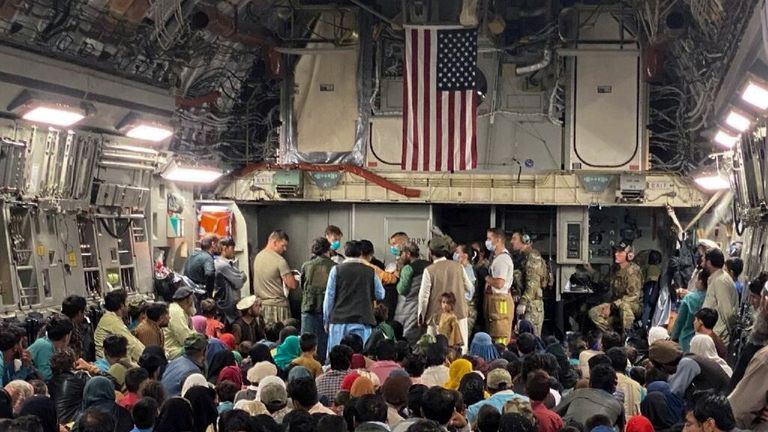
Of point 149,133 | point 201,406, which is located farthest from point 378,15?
point 201,406

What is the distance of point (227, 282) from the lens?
45.5ft

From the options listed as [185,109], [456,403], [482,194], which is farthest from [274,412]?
[482,194]

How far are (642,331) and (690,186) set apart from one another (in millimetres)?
2373

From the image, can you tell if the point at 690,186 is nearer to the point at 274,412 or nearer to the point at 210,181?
the point at 210,181

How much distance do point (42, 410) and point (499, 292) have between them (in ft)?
26.5

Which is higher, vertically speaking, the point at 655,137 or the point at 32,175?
the point at 655,137

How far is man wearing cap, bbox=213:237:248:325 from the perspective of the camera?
13820 millimetres

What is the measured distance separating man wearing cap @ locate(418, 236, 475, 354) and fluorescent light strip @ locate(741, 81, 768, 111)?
3833 millimetres

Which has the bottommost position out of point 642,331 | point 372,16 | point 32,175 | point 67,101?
point 642,331

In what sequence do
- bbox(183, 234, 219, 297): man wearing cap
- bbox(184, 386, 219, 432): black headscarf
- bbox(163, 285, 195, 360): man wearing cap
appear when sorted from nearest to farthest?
bbox(184, 386, 219, 432): black headscarf → bbox(163, 285, 195, 360): man wearing cap → bbox(183, 234, 219, 297): man wearing cap

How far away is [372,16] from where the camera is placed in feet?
54.7

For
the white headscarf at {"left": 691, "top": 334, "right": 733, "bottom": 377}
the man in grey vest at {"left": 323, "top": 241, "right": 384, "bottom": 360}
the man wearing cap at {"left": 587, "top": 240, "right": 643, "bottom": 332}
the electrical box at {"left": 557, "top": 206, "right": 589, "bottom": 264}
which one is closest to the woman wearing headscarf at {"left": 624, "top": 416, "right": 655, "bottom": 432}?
the white headscarf at {"left": 691, "top": 334, "right": 733, "bottom": 377}

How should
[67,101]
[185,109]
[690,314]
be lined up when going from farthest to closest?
[185,109] < [67,101] < [690,314]

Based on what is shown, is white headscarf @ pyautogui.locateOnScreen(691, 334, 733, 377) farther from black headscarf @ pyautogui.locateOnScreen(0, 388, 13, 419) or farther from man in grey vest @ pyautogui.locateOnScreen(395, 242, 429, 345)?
black headscarf @ pyautogui.locateOnScreen(0, 388, 13, 419)
